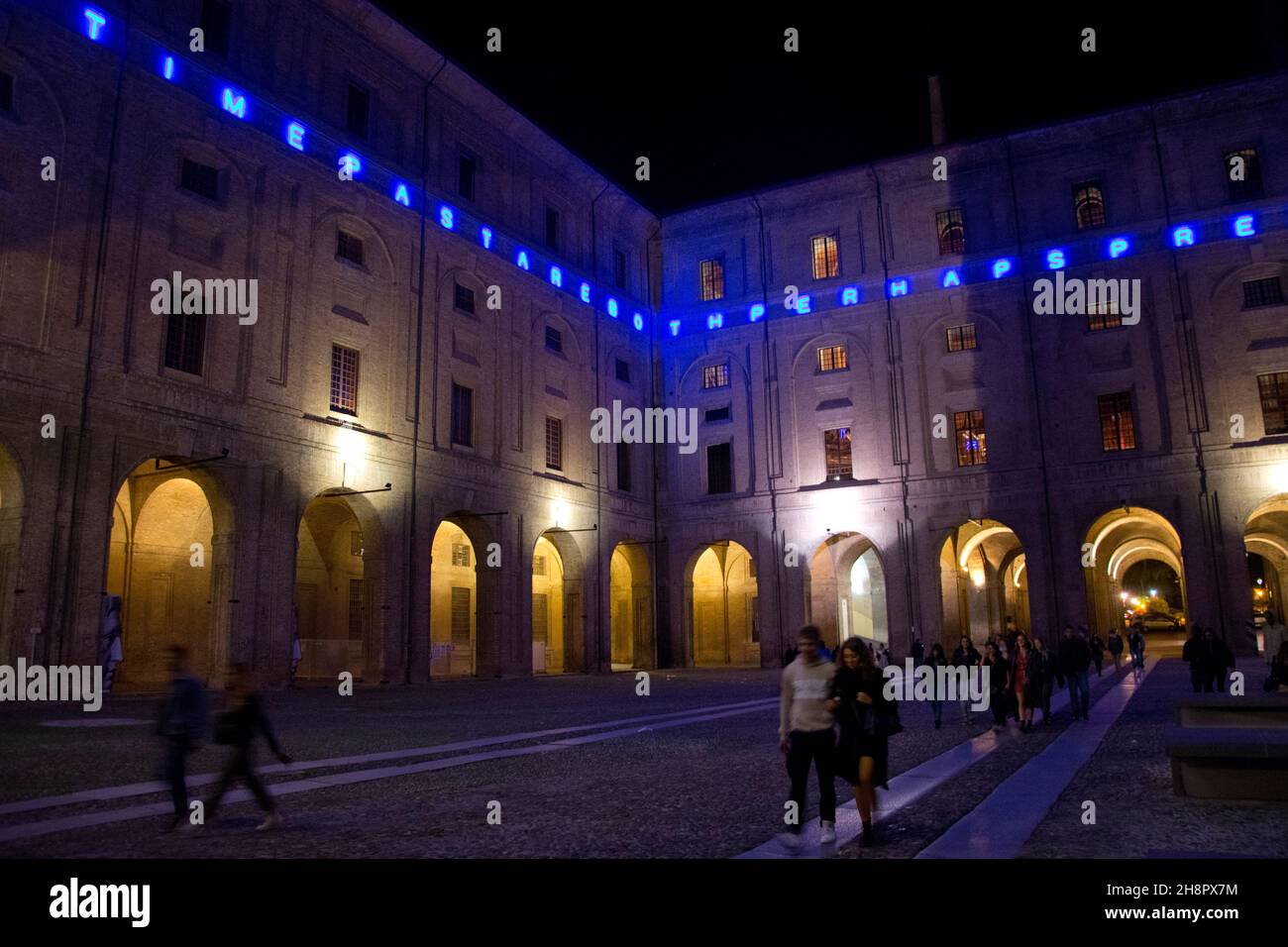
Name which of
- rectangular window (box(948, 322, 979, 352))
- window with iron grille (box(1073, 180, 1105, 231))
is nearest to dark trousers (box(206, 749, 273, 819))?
rectangular window (box(948, 322, 979, 352))

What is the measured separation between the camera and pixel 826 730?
21.6 feet

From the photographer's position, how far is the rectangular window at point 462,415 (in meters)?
29.1

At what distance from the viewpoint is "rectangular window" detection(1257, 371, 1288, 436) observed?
29656mm

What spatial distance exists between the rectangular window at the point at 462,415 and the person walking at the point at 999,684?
61.8 ft

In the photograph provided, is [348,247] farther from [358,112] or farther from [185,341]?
[185,341]

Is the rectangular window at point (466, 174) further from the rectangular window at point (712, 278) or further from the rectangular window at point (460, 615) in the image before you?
the rectangular window at point (460, 615)

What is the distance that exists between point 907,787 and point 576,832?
3.69 metres

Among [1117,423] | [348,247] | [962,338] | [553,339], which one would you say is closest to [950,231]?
[962,338]

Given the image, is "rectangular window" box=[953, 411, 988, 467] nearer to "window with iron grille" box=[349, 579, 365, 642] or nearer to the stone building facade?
the stone building facade

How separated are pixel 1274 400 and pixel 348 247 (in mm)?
29409

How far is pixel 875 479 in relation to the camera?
34750 millimetres

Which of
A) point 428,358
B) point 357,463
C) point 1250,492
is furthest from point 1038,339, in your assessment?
point 357,463

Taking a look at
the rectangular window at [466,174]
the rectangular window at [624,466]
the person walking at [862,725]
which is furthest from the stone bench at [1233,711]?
the rectangular window at [624,466]
